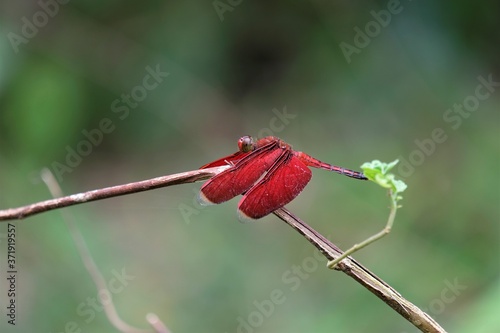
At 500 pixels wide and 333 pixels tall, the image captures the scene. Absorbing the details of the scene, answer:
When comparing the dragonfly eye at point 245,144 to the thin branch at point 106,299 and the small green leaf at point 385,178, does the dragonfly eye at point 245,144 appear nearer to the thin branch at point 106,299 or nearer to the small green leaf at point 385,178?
the small green leaf at point 385,178

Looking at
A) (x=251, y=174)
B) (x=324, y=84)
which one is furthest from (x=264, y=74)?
(x=251, y=174)

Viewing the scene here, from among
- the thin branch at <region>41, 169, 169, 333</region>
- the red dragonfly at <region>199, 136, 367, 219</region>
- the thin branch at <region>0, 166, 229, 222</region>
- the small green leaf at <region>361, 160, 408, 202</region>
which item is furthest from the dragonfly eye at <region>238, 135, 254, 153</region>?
the thin branch at <region>41, 169, 169, 333</region>

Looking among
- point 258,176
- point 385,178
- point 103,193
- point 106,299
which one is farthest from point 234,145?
point 385,178

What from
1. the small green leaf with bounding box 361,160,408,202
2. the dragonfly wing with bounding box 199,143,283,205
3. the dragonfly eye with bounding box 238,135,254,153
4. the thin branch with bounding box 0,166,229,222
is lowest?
the thin branch with bounding box 0,166,229,222

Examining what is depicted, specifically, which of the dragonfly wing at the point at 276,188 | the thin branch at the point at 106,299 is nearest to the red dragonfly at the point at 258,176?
the dragonfly wing at the point at 276,188

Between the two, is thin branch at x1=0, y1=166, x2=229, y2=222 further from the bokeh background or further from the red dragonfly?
the bokeh background
